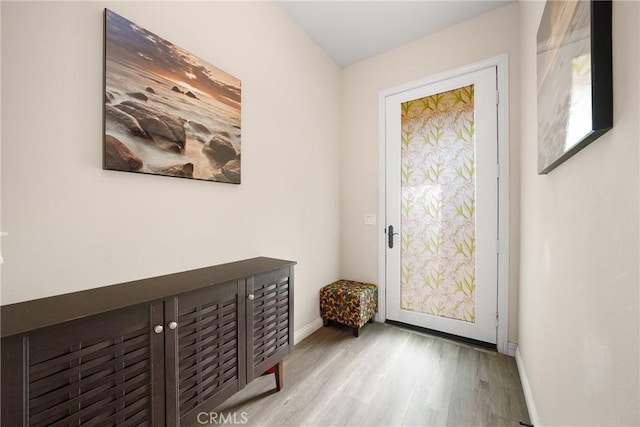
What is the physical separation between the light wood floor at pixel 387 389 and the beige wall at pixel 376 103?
0.57 m

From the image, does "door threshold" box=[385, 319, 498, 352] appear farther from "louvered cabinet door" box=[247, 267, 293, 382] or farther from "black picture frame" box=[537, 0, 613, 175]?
"black picture frame" box=[537, 0, 613, 175]

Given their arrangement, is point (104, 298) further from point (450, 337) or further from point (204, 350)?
point (450, 337)

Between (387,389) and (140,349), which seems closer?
(140,349)

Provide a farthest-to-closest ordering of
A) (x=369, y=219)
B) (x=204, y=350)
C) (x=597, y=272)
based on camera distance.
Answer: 1. (x=369, y=219)
2. (x=204, y=350)
3. (x=597, y=272)

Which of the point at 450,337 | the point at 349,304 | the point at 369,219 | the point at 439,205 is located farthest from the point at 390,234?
the point at 450,337

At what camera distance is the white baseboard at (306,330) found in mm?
2408

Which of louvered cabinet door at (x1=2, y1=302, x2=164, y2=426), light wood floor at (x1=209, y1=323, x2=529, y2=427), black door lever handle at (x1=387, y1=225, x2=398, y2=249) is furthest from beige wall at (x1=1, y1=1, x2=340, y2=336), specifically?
black door lever handle at (x1=387, y1=225, x2=398, y2=249)

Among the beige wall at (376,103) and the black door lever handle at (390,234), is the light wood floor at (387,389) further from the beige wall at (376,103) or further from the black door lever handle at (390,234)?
the black door lever handle at (390,234)

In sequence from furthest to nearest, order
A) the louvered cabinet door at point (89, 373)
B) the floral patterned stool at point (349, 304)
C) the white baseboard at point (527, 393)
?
the floral patterned stool at point (349, 304) → the white baseboard at point (527, 393) → the louvered cabinet door at point (89, 373)

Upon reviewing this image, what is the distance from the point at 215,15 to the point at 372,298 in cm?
270

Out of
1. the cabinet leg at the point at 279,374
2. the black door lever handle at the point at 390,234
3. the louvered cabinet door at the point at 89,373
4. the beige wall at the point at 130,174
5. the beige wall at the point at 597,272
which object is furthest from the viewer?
the black door lever handle at the point at 390,234

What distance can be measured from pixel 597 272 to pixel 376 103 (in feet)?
8.40

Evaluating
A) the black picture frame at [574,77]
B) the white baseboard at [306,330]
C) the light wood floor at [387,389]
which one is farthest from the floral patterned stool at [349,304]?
the black picture frame at [574,77]

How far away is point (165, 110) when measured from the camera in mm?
1475
